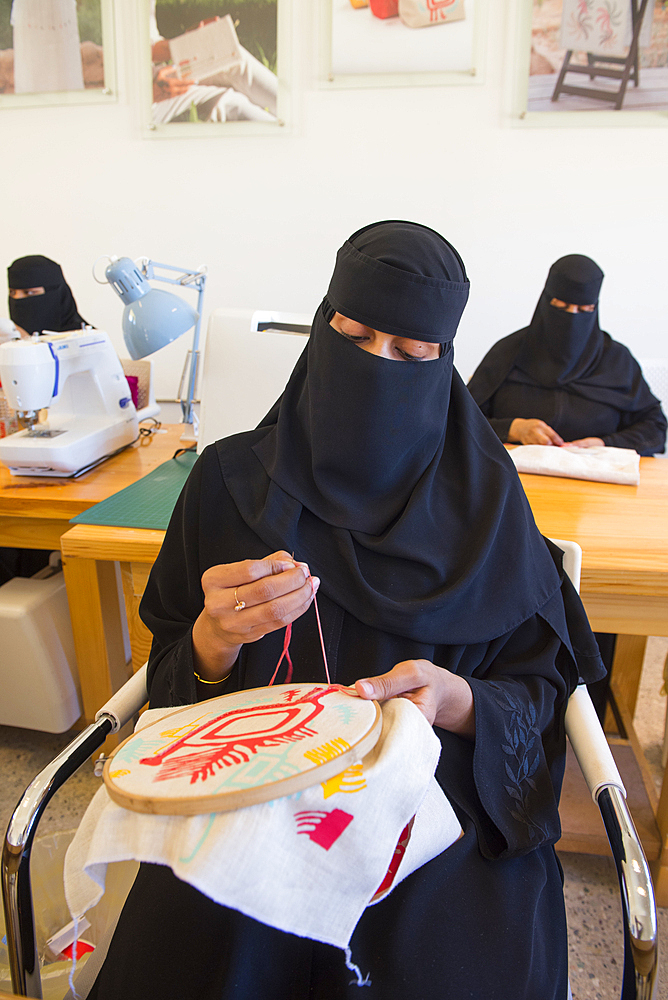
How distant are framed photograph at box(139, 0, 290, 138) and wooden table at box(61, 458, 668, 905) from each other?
8.17ft

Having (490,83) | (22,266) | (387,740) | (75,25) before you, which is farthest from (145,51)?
(387,740)

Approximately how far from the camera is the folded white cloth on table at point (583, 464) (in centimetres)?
169

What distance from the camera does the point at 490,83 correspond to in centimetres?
300

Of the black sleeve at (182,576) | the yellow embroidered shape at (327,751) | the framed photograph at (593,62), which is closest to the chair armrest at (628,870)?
the yellow embroidered shape at (327,751)

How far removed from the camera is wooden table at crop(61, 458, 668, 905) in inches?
50.4

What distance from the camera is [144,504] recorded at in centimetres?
155

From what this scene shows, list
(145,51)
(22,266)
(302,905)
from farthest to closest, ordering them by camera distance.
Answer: (145,51) → (22,266) → (302,905)

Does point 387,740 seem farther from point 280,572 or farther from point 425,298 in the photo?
point 425,298

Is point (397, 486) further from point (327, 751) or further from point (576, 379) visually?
point (576, 379)


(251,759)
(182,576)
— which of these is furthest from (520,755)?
(182,576)

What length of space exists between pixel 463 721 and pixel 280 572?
1.07ft

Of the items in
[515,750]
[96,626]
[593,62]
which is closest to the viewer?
[515,750]

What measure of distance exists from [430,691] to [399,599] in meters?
0.20

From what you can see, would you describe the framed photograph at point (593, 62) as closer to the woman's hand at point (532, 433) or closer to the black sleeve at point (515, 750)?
the woman's hand at point (532, 433)
